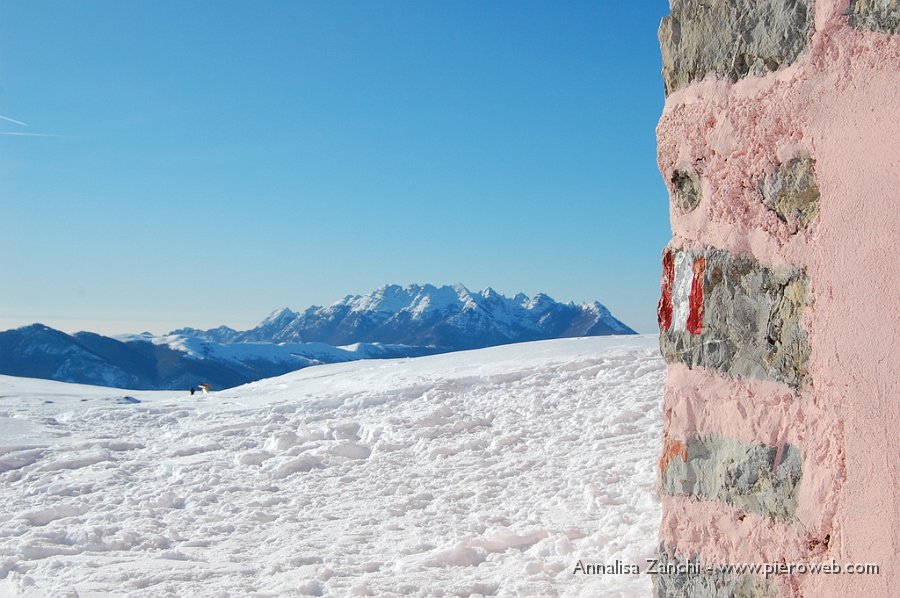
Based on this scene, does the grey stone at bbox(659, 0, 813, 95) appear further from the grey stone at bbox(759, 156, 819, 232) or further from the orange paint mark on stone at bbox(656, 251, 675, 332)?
the orange paint mark on stone at bbox(656, 251, 675, 332)

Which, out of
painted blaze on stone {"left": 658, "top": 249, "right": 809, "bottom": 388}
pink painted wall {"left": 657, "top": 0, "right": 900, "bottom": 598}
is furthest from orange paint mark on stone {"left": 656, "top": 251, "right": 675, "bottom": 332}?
pink painted wall {"left": 657, "top": 0, "right": 900, "bottom": 598}

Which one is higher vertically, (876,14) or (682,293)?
(876,14)

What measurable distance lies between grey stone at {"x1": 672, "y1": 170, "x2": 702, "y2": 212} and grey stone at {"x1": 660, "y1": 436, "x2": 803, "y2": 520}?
2.03 ft

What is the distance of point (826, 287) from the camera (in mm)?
1557

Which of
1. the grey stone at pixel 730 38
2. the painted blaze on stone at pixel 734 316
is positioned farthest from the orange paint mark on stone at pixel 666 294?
the grey stone at pixel 730 38

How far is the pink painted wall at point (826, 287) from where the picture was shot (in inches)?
56.4

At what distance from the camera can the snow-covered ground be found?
380 centimetres

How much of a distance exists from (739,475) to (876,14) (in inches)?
41.5

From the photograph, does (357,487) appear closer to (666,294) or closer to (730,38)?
(666,294)

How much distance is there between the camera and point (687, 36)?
6.41 ft

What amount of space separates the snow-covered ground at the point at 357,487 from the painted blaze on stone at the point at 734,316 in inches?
65.0

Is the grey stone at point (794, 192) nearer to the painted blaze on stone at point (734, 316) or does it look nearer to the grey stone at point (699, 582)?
the painted blaze on stone at point (734, 316)

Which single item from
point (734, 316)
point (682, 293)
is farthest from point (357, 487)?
point (734, 316)

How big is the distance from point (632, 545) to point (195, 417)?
7210 mm
